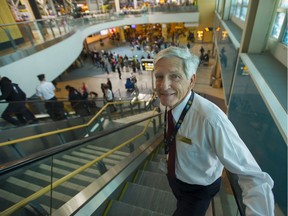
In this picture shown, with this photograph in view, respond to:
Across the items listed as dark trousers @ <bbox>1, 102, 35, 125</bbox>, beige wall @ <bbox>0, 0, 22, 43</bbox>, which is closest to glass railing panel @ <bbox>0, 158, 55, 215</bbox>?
dark trousers @ <bbox>1, 102, 35, 125</bbox>

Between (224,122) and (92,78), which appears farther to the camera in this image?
(92,78)

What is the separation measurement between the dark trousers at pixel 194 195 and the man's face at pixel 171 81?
2.68 feet

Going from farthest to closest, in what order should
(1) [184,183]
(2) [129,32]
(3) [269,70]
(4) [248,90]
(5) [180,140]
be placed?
(2) [129,32], (4) [248,90], (3) [269,70], (1) [184,183], (5) [180,140]

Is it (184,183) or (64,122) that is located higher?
(184,183)

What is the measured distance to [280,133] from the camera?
2.11 m

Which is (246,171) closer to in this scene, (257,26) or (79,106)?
(257,26)

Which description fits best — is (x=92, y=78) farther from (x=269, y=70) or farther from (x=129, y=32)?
(x=129, y=32)

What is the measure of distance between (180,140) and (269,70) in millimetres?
2988

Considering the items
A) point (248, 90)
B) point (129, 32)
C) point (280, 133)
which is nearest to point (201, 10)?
point (129, 32)

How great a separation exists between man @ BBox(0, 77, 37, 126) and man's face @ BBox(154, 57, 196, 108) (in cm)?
457

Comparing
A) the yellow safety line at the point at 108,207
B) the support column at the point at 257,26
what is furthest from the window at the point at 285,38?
the yellow safety line at the point at 108,207

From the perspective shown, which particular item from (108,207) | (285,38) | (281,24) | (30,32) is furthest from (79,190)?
(30,32)

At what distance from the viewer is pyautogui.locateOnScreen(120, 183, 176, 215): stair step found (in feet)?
→ 8.06

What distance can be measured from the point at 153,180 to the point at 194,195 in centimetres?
167
